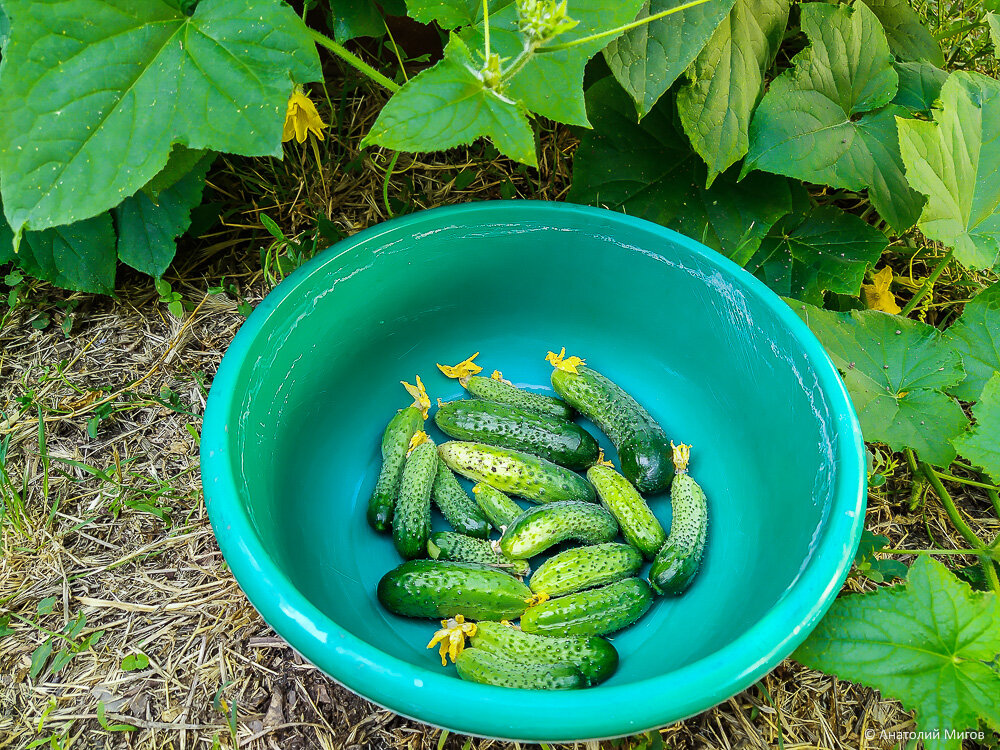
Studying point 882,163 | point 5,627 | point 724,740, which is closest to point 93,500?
point 5,627

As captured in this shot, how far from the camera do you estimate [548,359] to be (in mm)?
1822

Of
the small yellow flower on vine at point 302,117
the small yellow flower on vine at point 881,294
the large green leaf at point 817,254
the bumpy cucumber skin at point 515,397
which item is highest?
the small yellow flower on vine at point 302,117

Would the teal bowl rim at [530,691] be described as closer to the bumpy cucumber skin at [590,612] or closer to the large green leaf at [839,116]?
the bumpy cucumber skin at [590,612]

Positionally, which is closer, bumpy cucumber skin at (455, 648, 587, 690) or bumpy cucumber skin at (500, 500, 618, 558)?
bumpy cucumber skin at (455, 648, 587, 690)

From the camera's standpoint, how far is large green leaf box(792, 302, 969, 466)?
1.58 metres

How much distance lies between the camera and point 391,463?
1633mm

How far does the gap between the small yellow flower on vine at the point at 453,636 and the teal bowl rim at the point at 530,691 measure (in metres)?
0.32

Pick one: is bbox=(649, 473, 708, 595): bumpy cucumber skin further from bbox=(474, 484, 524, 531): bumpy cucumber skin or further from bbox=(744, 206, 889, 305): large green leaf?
bbox=(744, 206, 889, 305): large green leaf

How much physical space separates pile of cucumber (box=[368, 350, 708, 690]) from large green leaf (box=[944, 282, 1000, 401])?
2.35 ft

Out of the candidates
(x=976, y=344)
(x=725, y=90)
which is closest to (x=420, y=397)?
(x=725, y=90)

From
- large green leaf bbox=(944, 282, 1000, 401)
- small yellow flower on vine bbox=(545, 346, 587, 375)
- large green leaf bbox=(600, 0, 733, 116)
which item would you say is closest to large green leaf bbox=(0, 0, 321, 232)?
large green leaf bbox=(600, 0, 733, 116)

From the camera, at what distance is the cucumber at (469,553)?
1.48m

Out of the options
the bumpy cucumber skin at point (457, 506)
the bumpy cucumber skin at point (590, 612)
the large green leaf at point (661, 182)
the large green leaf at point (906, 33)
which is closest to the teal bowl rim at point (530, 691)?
the bumpy cucumber skin at point (590, 612)

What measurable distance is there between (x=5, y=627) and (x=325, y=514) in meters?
0.72
